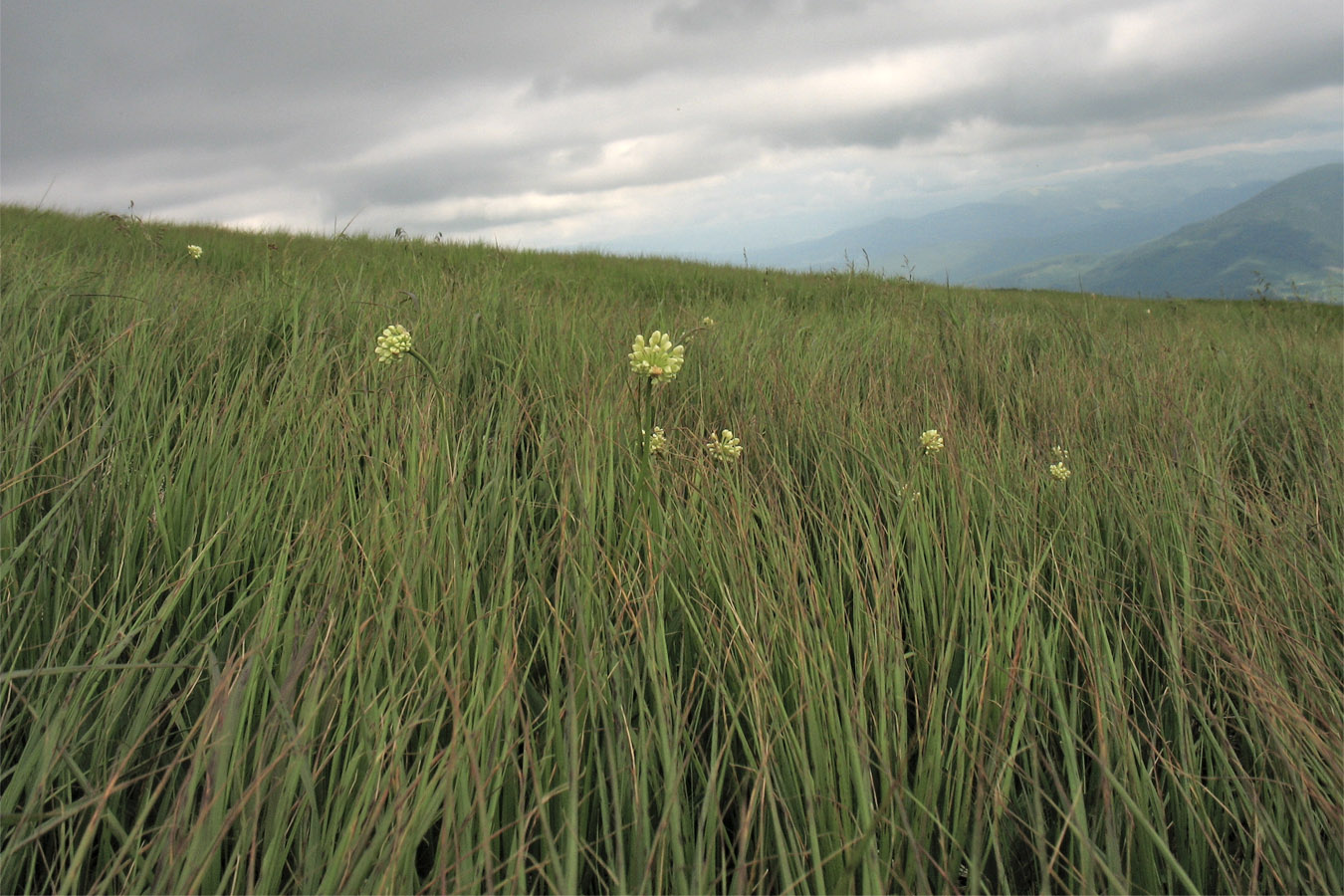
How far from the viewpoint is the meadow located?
907mm

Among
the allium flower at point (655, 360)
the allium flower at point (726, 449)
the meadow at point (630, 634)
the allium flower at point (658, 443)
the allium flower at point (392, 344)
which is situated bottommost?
the meadow at point (630, 634)

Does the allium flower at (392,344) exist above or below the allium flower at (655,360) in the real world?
above

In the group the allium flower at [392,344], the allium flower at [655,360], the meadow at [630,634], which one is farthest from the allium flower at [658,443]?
the allium flower at [392,344]

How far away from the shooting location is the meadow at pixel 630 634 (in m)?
0.91

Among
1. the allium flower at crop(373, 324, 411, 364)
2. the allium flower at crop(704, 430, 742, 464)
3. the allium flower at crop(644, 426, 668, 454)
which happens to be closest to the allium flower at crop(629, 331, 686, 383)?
the allium flower at crop(644, 426, 668, 454)

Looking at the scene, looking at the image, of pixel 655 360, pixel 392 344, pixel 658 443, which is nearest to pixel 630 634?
pixel 655 360

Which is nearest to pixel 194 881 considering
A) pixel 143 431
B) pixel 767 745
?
pixel 767 745

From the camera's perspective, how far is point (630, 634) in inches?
49.4

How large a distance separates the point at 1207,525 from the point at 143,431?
9.37 ft

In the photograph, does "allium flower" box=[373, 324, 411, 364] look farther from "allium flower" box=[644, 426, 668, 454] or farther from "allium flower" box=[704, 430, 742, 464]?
"allium flower" box=[704, 430, 742, 464]

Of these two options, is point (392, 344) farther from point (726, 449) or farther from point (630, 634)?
point (630, 634)

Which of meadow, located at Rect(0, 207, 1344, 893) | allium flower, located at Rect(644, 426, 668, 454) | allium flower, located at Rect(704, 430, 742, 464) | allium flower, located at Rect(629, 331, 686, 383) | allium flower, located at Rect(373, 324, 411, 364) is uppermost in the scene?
allium flower, located at Rect(373, 324, 411, 364)

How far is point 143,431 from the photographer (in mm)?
1854

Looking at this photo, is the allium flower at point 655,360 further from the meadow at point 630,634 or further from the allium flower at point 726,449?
the allium flower at point 726,449
